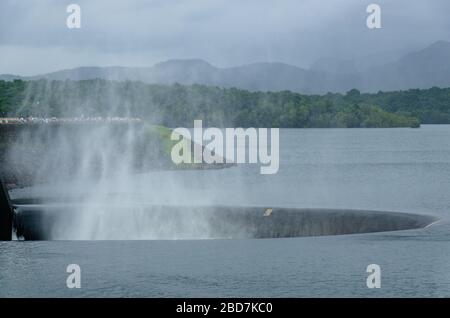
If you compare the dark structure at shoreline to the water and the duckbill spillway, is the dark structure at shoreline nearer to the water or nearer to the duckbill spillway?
the duckbill spillway

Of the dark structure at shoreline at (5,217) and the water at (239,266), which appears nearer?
the water at (239,266)

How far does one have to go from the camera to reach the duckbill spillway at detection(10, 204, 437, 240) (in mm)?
48625

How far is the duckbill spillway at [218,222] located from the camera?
48.6m

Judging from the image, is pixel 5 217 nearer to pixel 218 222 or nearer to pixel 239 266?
pixel 218 222

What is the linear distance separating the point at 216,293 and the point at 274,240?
508 inches

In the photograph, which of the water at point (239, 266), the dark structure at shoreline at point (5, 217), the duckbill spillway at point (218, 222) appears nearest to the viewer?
the water at point (239, 266)

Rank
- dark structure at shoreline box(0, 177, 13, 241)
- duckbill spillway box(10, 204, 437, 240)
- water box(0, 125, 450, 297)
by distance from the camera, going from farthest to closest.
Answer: dark structure at shoreline box(0, 177, 13, 241) < duckbill spillway box(10, 204, 437, 240) < water box(0, 125, 450, 297)

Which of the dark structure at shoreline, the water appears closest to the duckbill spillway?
the dark structure at shoreline

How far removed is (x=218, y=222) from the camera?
54.6 m

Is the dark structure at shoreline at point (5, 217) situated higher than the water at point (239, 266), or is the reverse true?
the dark structure at shoreline at point (5, 217)

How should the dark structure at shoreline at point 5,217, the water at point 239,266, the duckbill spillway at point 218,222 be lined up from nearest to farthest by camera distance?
the water at point 239,266
the duckbill spillway at point 218,222
the dark structure at shoreline at point 5,217

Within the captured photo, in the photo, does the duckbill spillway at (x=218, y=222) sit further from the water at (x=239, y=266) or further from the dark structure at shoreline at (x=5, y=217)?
the water at (x=239, y=266)

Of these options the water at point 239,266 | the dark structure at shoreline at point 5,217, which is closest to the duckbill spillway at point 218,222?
the dark structure at shoreline at point 5,217

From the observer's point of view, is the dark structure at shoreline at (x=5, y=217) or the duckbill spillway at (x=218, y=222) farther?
the dark structure at shoreline at (x=5, y=217)
